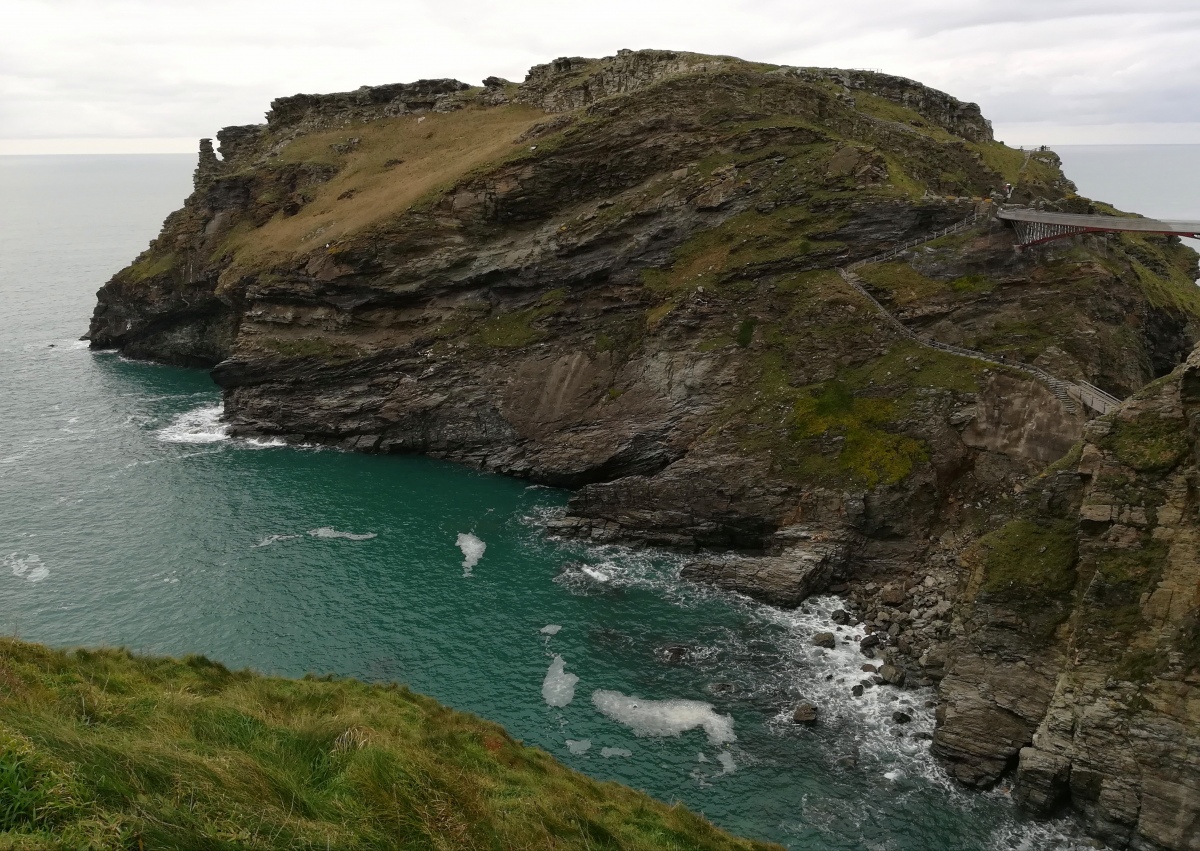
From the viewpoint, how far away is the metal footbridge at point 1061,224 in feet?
176

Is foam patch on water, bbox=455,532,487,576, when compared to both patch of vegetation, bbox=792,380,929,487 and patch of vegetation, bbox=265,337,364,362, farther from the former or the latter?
patch of vegetation, bbox=265,337,364,362

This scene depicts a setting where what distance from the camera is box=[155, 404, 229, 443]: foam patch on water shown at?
8531cm

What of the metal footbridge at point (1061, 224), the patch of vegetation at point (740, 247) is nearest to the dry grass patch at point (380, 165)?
the patch of vegetation at point (740, 247)

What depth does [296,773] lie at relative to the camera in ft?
61.7

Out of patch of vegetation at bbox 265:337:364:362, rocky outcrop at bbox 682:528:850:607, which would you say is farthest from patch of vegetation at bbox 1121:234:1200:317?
patch of vegetation at bbox 265:337:364:362

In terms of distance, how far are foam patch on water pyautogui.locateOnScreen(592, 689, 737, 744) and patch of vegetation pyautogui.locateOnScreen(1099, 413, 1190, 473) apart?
77.8 feet

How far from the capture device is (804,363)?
6538 cm

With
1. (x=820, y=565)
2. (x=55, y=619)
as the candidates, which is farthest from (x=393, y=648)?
(x=820, y=565)

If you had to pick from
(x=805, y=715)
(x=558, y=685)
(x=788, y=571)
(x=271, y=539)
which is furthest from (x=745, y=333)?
(x=271, y=539)

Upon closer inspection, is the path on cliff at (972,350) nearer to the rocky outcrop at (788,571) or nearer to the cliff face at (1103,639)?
the cliff face at (1103,639)

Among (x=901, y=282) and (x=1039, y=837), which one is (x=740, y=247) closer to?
(x=901, y=282)

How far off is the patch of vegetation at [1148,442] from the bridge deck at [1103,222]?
1944 cm

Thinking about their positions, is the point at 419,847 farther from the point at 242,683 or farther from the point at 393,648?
the point at 393,648

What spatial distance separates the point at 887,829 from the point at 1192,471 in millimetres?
21287
